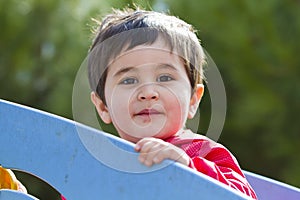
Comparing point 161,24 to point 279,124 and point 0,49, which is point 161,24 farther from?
point 0,49

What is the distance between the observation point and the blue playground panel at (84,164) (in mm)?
803

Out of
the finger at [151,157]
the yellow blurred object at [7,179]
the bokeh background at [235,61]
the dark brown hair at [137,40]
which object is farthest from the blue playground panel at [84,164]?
the bokeh background at [235,61]

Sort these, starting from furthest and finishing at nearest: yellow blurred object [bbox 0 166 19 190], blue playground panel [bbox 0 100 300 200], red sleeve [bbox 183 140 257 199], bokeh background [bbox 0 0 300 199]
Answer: bokeh background [bbox 0 0 300 199]
yellow blurred object [bbox 0 166 19 190]
red sleeve [bbox 183 140 257 199]
blue playground panel [bbox 0 100 300 200]

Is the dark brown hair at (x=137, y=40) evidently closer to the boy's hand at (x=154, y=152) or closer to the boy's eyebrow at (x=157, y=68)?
the boy's eyebrow at (x=157, y=68)

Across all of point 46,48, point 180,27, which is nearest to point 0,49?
point 46,48

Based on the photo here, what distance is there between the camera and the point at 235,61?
3254mm

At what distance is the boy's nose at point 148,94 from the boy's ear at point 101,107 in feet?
0.54

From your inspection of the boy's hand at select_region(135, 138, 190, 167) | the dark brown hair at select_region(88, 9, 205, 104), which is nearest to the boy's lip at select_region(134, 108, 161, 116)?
the dark brown hair at select_region(88, 9, 205, 104)

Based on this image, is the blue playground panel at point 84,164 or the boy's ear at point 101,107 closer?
the blue playground panel at point 84,164

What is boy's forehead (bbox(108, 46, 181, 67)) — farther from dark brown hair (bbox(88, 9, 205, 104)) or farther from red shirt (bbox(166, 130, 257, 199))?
red shirt (bbox(166, 130, 257, 199))

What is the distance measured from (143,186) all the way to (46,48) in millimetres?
2874

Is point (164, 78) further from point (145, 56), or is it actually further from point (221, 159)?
point (221, 159)

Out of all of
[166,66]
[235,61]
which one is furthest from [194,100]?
[235,61]

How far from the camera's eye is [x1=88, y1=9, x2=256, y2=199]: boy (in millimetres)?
1074
